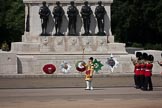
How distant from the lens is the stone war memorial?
38906 millimetres

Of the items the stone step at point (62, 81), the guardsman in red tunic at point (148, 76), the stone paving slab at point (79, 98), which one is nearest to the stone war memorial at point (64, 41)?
the stone step at point (62, 81)

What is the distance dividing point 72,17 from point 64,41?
72.7 inches

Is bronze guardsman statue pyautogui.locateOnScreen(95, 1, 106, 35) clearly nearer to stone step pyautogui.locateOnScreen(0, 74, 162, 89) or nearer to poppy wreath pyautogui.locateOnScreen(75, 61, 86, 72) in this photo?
poppy wreath pyautogui.locateOnScreen(75, 61, 86, 72)

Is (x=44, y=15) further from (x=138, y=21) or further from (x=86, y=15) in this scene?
(x=138, y=21)

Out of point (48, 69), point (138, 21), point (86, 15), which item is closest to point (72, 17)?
point (86, 15)

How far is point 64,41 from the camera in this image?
137 ft

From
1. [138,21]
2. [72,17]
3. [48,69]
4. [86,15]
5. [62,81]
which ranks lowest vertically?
[62,81]

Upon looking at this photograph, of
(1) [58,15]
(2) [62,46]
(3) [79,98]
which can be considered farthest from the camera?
(1) [58,15]

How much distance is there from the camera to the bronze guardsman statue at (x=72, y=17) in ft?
138

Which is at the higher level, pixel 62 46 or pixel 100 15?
pixel 100 15

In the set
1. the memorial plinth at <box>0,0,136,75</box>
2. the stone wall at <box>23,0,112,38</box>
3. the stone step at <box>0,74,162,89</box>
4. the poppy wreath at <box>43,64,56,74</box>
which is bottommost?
the stone step at <box>0,74,162,89</box>

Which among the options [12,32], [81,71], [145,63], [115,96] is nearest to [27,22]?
[81,71]

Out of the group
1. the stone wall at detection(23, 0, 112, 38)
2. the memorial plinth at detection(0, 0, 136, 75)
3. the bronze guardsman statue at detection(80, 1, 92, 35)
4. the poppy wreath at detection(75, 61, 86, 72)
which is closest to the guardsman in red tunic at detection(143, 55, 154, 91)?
the poppy wreath at detection(75, 61, 86, 72)

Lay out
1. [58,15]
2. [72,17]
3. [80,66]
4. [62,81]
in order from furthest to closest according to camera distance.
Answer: [72,17] < [58,15] < [80,66] < [62,81]
